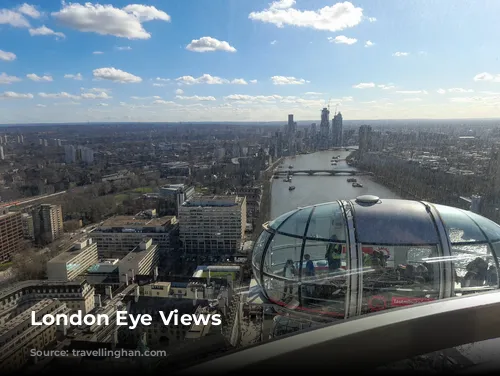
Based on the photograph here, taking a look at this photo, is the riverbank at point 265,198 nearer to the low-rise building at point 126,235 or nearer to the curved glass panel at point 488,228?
the low-rise building at point 126,235

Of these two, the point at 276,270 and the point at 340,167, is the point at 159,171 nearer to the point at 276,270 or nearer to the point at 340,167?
the point at 340,167

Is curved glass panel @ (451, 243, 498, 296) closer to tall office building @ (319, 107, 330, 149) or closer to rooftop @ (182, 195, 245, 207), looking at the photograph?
rooftop @ (182, 195, 245, 207)

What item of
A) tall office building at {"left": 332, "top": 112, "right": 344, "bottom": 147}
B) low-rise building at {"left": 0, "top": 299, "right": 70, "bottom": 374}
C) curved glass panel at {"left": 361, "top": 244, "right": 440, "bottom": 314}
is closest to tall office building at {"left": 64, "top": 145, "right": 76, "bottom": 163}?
low-rise building at {"left": 0, "top": 299, "right": 70, "bottom": 374}

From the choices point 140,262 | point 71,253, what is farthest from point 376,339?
point 71,253

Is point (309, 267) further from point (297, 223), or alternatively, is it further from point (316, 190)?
point (316, 190)

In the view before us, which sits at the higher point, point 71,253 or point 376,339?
point 376,339

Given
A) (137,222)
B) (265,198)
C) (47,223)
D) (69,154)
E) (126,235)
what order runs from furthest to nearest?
1. (69,154)
2. (265,198)
3. (137,222)
4. (47,223)
5. (126,235)

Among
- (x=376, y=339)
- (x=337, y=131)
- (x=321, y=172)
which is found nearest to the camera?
(x=376, y=339)
